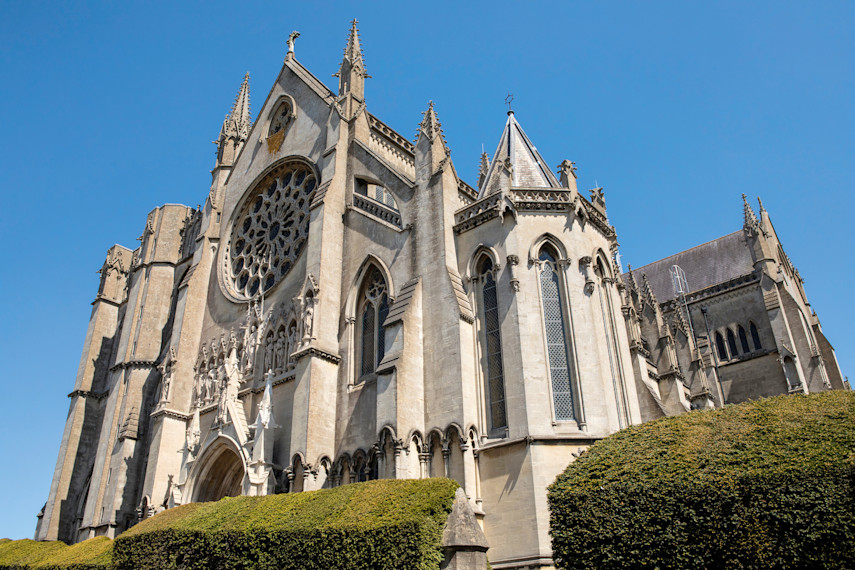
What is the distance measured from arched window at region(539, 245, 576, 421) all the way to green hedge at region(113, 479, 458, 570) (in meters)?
5.21

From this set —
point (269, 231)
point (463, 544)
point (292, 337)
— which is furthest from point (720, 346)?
point (463, 544)

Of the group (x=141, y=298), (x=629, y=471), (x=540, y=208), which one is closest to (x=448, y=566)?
(x=629, y=471)

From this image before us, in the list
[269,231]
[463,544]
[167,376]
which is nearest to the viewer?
[463,544]

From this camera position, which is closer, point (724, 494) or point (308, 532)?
point (724, 494)

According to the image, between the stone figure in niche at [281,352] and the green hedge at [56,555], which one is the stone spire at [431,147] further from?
the green hedge at [56,555]

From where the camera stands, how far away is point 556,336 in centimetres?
1833

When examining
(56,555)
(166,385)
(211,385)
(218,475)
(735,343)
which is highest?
(735,343)

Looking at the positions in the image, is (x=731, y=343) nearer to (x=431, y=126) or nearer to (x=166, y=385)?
(x=431, y=126)

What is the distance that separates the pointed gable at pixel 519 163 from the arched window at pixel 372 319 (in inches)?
188

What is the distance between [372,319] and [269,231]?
866 centimetres

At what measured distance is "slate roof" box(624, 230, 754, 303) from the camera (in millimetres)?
39438

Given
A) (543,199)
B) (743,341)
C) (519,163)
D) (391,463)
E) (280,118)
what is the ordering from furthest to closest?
(743,341)
(280,118)
(519,163)
(543,199)
(391,463)

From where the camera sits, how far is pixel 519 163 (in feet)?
72.9

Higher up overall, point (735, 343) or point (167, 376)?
point (735, 343)
